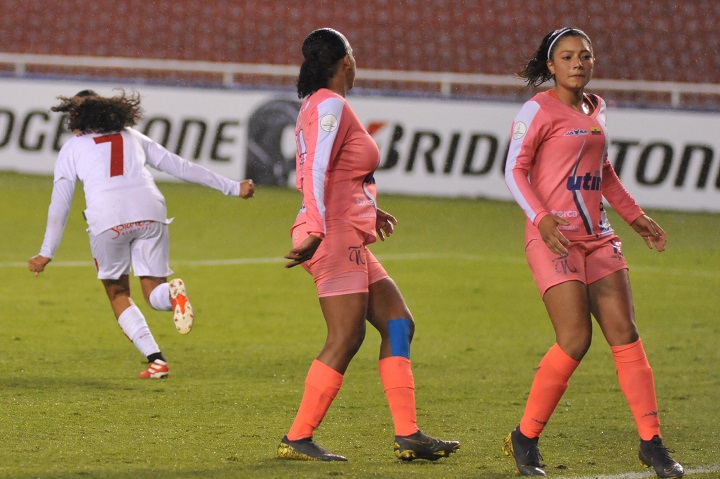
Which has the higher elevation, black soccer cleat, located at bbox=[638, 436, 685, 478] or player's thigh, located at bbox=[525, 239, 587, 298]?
player's thigh, located at bbox=[525, 239, 587, 298]

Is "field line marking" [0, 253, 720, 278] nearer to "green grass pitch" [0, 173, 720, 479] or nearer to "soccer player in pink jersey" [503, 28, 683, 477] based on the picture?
"green grass pitch" [0, 173, 720, 479]

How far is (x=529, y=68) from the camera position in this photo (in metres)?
6.02

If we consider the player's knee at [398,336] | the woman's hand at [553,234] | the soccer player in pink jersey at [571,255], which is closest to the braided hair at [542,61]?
the soccer player in pink jersey at [571,255]

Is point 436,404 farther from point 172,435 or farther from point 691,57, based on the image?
point 691,57

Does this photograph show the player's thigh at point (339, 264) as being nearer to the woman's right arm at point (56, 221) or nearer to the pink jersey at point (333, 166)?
the pink jersey at point (333, 166)

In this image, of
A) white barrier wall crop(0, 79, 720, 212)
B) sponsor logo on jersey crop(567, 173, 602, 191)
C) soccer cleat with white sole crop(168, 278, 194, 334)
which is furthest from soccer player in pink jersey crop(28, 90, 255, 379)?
white barrier wall crop(0, 79, 720, 212)

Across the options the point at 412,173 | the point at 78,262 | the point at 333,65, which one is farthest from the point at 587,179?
the point at 412,173

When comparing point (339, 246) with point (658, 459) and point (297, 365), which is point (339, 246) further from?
point (297, 365)

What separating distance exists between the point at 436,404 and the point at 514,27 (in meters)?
18.0

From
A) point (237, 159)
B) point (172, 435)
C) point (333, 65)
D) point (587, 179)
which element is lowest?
point (237, 159)

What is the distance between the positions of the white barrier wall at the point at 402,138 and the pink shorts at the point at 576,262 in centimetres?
1263

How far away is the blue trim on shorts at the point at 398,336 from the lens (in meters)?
5.91

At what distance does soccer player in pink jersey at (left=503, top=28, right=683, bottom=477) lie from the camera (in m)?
5.62

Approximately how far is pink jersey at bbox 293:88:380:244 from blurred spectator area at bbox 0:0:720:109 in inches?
658
